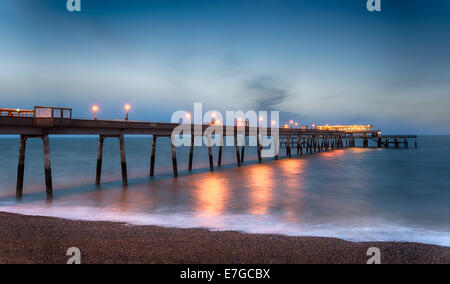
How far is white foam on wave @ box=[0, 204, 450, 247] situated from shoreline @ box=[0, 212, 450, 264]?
1.88 metres

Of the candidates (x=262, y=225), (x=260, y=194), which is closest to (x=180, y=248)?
(x=262, y=225)

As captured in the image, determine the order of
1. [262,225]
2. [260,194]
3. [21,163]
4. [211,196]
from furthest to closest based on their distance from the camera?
1. [260,194]
2. [211,196]
3. [21,163]
4. [262,225]

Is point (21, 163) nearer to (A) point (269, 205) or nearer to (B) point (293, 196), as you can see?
(A) point (269, 205)

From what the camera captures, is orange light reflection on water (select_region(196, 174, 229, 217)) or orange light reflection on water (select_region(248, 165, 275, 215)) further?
orange light reflection on water (select_region(248, 165, 275, 215))

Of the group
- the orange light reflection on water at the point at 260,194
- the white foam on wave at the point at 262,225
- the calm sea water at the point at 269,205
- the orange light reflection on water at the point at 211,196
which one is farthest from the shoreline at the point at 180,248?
the orange light reflection on water at the point at 260,194

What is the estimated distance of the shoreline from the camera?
6.62m

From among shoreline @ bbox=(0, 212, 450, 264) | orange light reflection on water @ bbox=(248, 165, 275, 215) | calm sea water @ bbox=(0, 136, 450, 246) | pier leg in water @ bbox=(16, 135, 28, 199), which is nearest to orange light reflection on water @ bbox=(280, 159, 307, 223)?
calm sea water @ bbox=(0, 136, 450, 246)

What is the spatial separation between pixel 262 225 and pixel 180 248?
5.05 metres

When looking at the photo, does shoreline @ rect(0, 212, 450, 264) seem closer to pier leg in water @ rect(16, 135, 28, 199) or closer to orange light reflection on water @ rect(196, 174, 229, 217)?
orange light reflection on water @ rect(196, 174, 229, 217)

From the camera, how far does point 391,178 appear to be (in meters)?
27.5

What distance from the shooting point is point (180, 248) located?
291 inches

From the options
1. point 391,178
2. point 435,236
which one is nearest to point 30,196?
point 435,236
